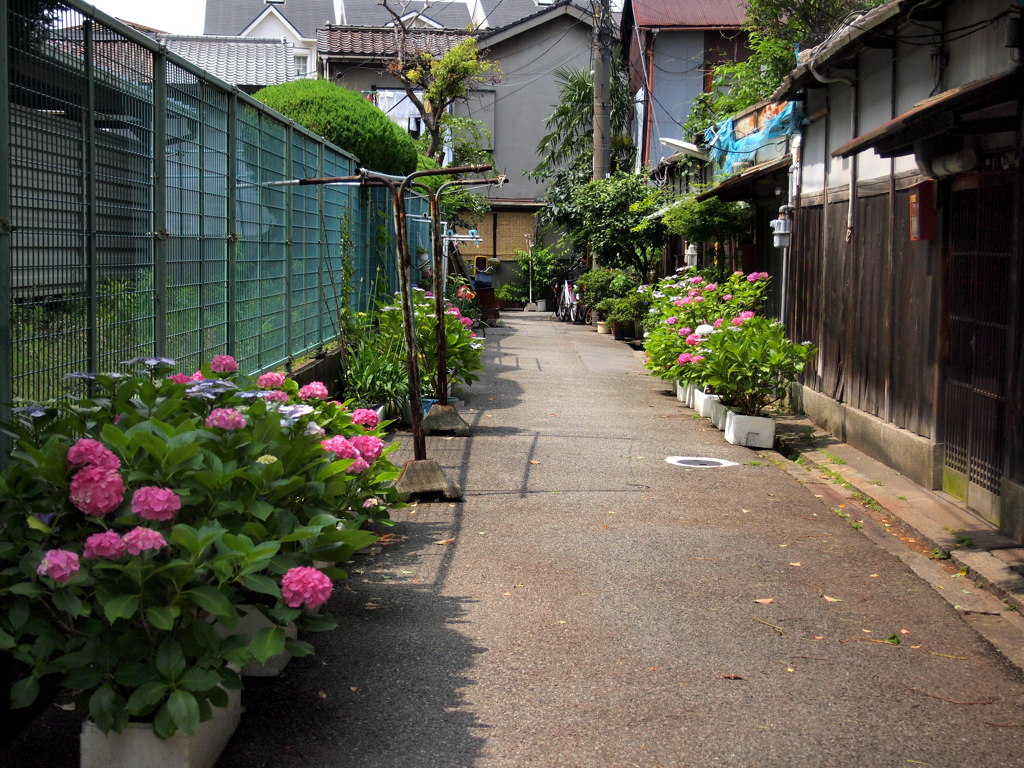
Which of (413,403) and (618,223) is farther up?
(618,223)

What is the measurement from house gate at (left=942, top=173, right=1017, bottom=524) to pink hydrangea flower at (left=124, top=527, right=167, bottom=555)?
5842 mm

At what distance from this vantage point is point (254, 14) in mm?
49312

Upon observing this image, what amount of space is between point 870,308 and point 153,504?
28.2 ft

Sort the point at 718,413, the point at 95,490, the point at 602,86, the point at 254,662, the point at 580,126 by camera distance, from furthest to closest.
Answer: the point at 580,126, the point at 602,86, the point at 718,413, the point at 254,662, the point at 95,490

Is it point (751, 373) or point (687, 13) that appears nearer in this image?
point (751, 373)

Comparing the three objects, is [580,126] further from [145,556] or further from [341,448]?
[145,556]

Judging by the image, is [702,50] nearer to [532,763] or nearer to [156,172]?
[156,172]

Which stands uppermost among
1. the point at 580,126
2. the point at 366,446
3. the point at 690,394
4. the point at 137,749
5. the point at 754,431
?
the point at 580,126

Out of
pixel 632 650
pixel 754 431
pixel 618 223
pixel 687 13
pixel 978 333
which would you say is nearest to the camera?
pixel 632 650

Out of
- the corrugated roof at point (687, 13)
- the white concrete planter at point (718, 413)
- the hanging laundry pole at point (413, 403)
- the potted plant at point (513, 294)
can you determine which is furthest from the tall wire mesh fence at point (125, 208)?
the potted plant at point (513, 294)

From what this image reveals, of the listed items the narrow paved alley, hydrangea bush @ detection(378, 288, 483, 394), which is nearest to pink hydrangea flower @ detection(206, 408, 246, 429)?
the narrow paved alley

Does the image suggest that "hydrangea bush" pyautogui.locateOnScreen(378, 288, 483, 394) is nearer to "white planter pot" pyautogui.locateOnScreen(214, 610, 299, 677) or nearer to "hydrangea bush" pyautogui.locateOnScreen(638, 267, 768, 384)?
"hydrangea bush" pyautogui.locateOnScreen(638, 267, 768, 384)

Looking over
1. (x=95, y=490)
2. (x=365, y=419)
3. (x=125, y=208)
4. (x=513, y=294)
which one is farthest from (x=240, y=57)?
(x=95, y=490)

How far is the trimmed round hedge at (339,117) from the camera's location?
1480 cm
